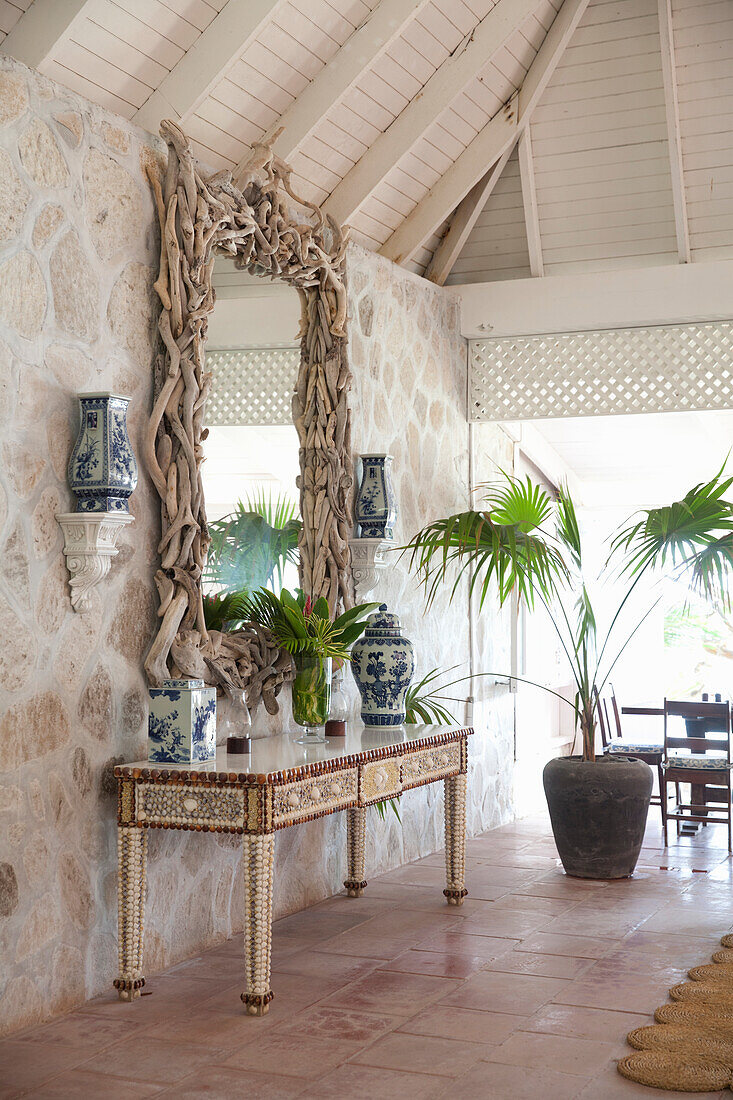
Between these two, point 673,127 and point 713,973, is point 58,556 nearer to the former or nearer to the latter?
point 713,973

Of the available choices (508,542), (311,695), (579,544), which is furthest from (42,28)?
(579,544)

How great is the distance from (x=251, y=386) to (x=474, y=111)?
7.77 ft

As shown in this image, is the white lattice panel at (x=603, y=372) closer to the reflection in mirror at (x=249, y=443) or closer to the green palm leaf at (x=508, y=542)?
the green palm leaf at (x=508, y=542)

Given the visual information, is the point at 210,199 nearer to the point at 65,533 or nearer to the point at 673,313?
the point at 65,533

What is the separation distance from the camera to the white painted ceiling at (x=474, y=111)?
4.17 meters

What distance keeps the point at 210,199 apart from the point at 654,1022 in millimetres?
3095

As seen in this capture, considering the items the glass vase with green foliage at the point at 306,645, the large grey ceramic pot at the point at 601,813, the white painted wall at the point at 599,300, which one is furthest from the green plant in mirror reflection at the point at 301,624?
the white painted wall at the point at 599,300

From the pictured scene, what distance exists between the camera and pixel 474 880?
5.43m

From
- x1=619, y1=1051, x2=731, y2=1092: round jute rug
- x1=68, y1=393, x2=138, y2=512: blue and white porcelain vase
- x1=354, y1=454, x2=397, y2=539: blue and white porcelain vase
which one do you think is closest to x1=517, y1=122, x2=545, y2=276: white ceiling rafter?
x1=354, y1=454, x2=397, y2=539: blue and white porcelain vase

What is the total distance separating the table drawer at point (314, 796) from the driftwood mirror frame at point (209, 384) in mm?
615

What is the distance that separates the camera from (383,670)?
479 cm

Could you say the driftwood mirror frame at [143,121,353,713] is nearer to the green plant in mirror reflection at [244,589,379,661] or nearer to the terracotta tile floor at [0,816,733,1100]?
the green plant in mirror reflection at [244,589,379,661]

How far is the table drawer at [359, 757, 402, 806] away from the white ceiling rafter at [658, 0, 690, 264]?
348 cm

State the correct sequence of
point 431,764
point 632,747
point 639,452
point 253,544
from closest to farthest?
point 253,544 → point 431,764 → point 632,747 → point 639,452
